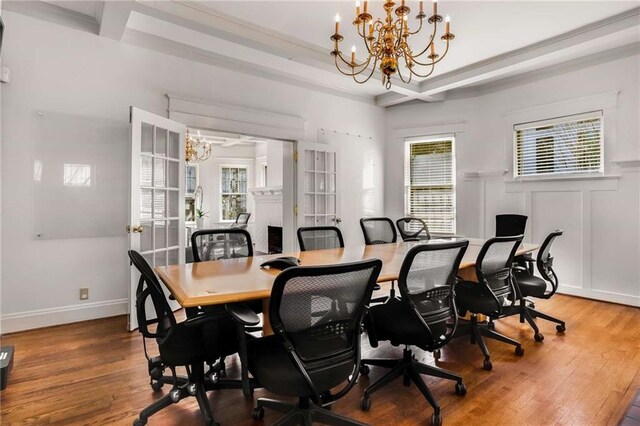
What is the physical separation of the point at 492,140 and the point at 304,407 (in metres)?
4.75

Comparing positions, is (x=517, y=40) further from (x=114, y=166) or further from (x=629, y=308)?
(x=114, y=166)

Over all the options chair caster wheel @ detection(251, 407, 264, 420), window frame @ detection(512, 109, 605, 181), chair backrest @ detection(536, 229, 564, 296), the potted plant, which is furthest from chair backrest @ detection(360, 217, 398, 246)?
the potted plant

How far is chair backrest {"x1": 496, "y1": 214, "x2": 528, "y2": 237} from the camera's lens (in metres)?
4.46

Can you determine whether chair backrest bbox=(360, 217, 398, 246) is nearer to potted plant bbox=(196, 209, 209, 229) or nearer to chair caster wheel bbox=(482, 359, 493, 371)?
chair caster wheel bbox=(482, 359, 493, 371)

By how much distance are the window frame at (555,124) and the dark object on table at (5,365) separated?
559 cm

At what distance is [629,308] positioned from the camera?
3.87 metres

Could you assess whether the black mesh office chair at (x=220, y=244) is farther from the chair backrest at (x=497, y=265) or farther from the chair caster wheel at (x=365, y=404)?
the chair backrest at (x=497, y=265)

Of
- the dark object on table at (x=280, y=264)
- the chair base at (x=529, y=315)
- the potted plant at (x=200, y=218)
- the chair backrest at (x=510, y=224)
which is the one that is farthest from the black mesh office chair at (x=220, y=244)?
the potted plant at (x=200, y=218)

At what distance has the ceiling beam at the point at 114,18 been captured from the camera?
2821 millimetres

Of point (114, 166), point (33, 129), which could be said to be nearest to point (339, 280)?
point (114, 166)

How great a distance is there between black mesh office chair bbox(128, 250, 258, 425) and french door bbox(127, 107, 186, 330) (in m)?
1.54

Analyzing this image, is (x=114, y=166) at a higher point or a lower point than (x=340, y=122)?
lower

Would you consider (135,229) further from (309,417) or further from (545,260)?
(545,260)

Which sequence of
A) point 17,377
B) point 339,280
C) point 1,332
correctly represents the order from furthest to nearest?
point 1,332, point 17,377, point 339,280
